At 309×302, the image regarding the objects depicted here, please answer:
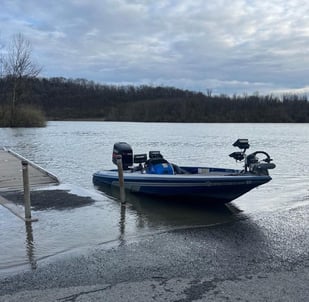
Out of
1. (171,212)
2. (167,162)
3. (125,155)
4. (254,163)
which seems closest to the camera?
(171,212)

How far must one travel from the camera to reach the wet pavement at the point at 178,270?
178 inches

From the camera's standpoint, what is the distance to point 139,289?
466 centimetres

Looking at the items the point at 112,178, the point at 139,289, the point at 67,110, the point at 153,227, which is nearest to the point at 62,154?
the point at 112,178

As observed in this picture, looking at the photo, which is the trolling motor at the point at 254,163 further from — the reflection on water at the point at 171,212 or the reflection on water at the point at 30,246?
the reflection on water at the point at 30,246

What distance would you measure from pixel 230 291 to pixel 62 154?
68.5ft

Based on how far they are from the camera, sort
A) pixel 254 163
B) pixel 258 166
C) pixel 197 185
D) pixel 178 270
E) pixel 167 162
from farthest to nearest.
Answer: pixel 167 162 → pixel 197 185 → pixel 254 163 → pixel 258 166 → pixel 178 270

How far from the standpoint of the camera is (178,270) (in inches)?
210

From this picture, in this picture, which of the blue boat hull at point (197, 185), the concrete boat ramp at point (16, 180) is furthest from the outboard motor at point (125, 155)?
the concrete boat ramp at point (16, 180)

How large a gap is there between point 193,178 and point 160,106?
91.0 m

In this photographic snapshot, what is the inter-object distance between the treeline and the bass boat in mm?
82024

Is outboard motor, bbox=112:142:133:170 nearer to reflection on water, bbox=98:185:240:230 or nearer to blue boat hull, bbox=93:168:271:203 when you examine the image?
blue boat hull, bbox=93:168:271:203

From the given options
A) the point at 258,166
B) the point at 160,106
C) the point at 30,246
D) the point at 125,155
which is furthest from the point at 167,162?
the point at 160,106

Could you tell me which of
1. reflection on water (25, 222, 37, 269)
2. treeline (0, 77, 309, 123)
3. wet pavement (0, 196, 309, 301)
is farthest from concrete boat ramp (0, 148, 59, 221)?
treeline (0, 77, 309, 123)

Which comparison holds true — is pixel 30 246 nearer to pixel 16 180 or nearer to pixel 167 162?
pixel 167 162
